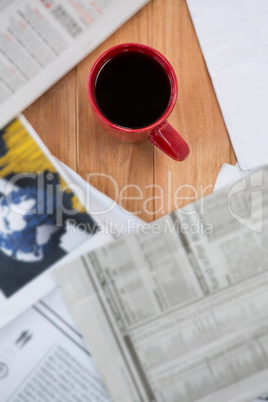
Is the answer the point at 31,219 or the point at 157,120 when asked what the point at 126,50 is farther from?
the point at 31,219

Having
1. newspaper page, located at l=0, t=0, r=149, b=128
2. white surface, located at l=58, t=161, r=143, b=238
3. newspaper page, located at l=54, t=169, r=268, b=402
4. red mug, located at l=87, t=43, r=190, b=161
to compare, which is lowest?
newspaper page, located at l=54, t=169, r=268, b=402

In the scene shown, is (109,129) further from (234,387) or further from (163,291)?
(234,387)

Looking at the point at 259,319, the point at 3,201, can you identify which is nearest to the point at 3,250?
the point at 3,201

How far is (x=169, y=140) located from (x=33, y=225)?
0.15m

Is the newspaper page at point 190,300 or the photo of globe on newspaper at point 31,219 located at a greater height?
the photo of globe on newspaper at point 31,219

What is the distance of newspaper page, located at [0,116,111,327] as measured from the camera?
35 centimetres

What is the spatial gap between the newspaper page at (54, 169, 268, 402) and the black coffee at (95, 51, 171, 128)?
0.33ft

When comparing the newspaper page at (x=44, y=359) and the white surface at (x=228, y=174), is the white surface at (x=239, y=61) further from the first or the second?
the newspaper page at (x=44, y=359)

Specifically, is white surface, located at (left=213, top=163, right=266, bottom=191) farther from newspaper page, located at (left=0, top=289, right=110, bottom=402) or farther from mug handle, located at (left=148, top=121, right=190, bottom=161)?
newspaper page, located at (left=0, top=289, right=110, bottom=402)

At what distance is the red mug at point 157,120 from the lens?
30cm

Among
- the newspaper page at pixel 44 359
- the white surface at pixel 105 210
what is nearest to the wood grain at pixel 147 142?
the white surface at pixel 105 210

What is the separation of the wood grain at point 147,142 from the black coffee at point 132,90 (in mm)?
38

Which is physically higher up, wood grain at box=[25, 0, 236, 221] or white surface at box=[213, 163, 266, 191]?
wood grain at box=[25, 0, 236, 221]

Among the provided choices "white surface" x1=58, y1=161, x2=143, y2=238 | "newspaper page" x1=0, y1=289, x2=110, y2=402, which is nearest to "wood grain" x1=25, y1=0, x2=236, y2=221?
"white surface" x1=58, y1=161, x2=143, y2=238
